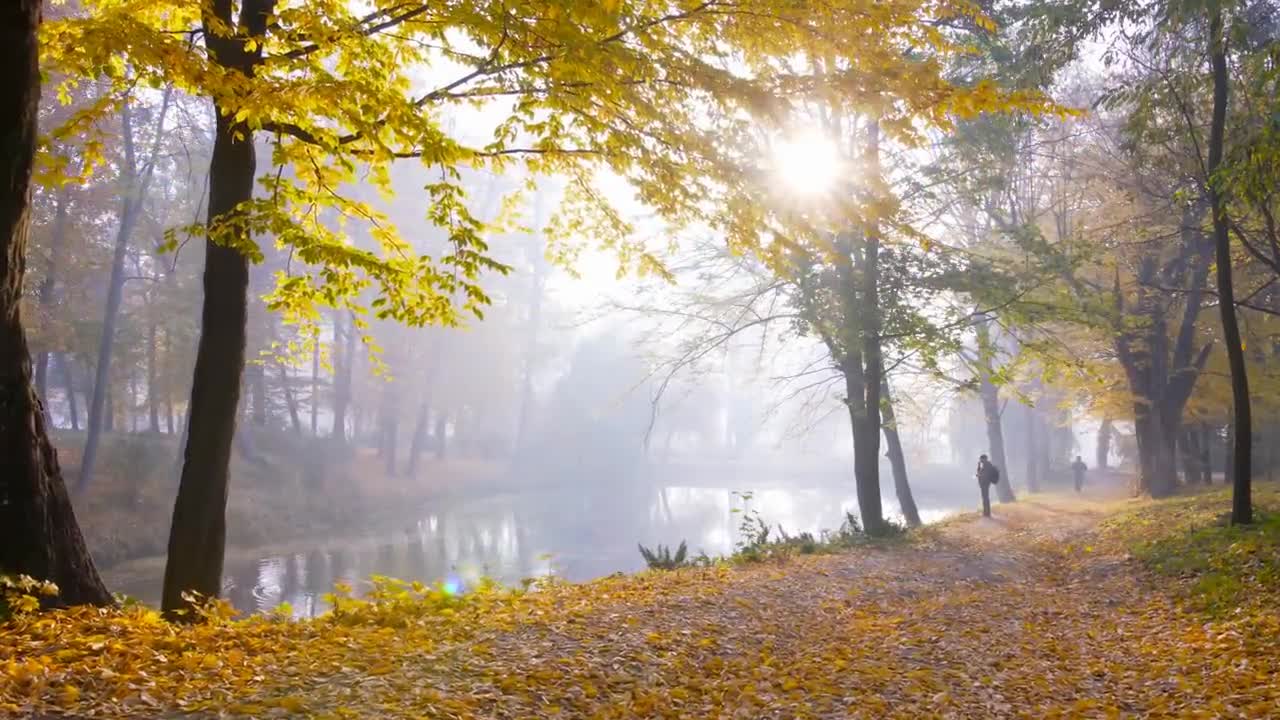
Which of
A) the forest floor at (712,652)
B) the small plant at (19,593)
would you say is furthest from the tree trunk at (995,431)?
the small plant at (19,593)

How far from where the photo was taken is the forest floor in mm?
4254

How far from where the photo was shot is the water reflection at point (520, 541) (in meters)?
18.4

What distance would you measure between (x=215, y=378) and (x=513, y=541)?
20.3 m

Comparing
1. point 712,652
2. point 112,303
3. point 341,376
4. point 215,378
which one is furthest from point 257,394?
point 712,652

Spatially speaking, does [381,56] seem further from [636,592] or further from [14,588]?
[636,592]

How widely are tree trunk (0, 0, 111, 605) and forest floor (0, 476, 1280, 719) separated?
487mm

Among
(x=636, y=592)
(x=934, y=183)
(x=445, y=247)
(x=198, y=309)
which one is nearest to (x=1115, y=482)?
(x=934, y=183)

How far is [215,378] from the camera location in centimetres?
645

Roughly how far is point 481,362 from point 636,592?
29.9 meters

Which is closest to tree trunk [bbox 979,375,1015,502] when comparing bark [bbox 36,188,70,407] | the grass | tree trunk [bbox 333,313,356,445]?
the grass

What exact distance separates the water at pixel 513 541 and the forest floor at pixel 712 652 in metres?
3.00

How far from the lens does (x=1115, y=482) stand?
111ft

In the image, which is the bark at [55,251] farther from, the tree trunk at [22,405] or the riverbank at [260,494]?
the tree trunk at [22,405]

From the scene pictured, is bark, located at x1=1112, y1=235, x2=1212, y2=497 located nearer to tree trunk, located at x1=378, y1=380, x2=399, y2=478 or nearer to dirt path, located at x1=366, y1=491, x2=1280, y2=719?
dirt path, located at x1=366, y1=491, x2=1280, y2=719
